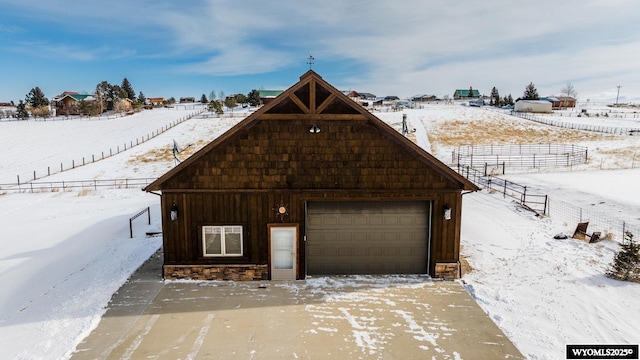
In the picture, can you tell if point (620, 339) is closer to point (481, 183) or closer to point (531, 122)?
point (481, 183)

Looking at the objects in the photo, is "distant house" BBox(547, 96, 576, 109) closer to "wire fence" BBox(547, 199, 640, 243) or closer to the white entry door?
"wire fence" BBox(547, 199, 640, 243)

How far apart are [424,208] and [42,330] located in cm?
1045

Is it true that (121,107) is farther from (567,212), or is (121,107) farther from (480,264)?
(480,264)

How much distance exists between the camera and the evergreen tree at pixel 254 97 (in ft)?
282

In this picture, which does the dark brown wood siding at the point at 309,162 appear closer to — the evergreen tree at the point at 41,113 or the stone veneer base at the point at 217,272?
the stone veneer base at the point at 217,272

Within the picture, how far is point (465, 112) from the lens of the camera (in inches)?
2520

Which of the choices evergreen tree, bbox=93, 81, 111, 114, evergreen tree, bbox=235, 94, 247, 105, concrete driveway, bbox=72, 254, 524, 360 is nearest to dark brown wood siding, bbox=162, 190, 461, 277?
concrete driveway, bbox=72, 254, 524, 360

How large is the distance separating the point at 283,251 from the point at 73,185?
26.5 m

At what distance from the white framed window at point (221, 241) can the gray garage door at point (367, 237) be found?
2.19 meters

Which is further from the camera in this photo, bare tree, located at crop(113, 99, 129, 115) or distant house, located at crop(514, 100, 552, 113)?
bare tree, located at crop(113, 99, 129, 115)

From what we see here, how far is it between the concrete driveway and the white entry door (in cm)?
38

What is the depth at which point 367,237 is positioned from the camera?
455 inches

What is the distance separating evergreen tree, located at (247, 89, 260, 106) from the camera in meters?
85.8

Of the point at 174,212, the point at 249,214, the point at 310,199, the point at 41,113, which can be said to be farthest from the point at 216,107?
the point at 310,199
